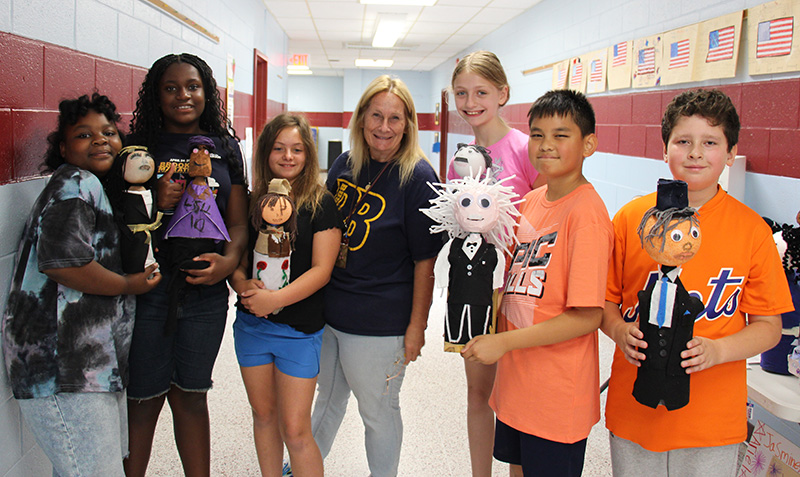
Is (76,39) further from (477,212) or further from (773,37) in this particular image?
(773,37)

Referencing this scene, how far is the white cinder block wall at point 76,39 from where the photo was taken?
150 centimetres

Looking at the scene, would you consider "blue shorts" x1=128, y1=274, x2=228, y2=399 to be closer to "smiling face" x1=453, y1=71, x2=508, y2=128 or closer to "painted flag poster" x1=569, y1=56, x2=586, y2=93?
"smiling face" x1=453, y1=71, x2=508, y2=128

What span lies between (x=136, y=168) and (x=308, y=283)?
572mm

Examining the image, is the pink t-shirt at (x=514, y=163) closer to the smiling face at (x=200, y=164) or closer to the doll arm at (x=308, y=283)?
the doll arm at (x=308, y=283)

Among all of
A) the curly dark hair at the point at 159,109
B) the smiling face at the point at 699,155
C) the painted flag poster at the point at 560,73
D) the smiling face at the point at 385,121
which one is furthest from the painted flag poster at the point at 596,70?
the curly dark hair at the point at 159,109

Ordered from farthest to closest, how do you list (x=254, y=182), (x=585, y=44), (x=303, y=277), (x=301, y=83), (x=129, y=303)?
1. (x=301, y=83)
2. (x=585, y=44)
3. (x=254, y=182)
4. (x=303, y=277)
5. (x=129, y=303)

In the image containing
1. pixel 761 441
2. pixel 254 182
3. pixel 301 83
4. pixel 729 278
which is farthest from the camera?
pixel 301 83

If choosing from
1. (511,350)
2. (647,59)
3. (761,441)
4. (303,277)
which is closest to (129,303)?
(303,277)

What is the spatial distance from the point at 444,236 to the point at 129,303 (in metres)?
0.92

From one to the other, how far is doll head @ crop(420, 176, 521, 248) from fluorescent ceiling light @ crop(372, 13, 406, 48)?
607 cm

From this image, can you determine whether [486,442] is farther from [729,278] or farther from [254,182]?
[254,182]

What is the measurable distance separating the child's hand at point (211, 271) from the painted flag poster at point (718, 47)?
2613 millimetres

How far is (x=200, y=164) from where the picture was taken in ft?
5.17

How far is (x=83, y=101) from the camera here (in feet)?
4.68
